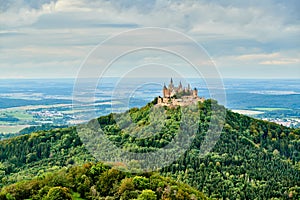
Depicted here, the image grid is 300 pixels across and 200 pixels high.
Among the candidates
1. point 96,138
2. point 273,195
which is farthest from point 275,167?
point 96,138

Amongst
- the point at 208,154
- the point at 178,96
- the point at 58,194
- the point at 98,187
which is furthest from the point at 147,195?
the point at 178,96

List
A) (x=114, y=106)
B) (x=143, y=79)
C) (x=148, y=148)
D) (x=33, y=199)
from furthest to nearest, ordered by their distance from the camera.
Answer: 1. (x=148, y=148)
2. (x=114, y=106)
3. (x=143, y=79)
4. (x=33, y=199)

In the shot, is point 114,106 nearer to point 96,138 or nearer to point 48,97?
point 96,138

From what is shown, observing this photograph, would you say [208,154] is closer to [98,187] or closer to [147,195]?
[98,187]

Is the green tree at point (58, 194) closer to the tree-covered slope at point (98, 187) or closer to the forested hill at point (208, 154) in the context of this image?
the tree-covered slope at point (98, 187)

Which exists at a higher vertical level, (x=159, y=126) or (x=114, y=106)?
(x=114, y=106)

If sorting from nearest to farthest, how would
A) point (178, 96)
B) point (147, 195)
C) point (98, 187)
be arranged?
point (147, 195) < point (98, 187) < point (178, 96)
